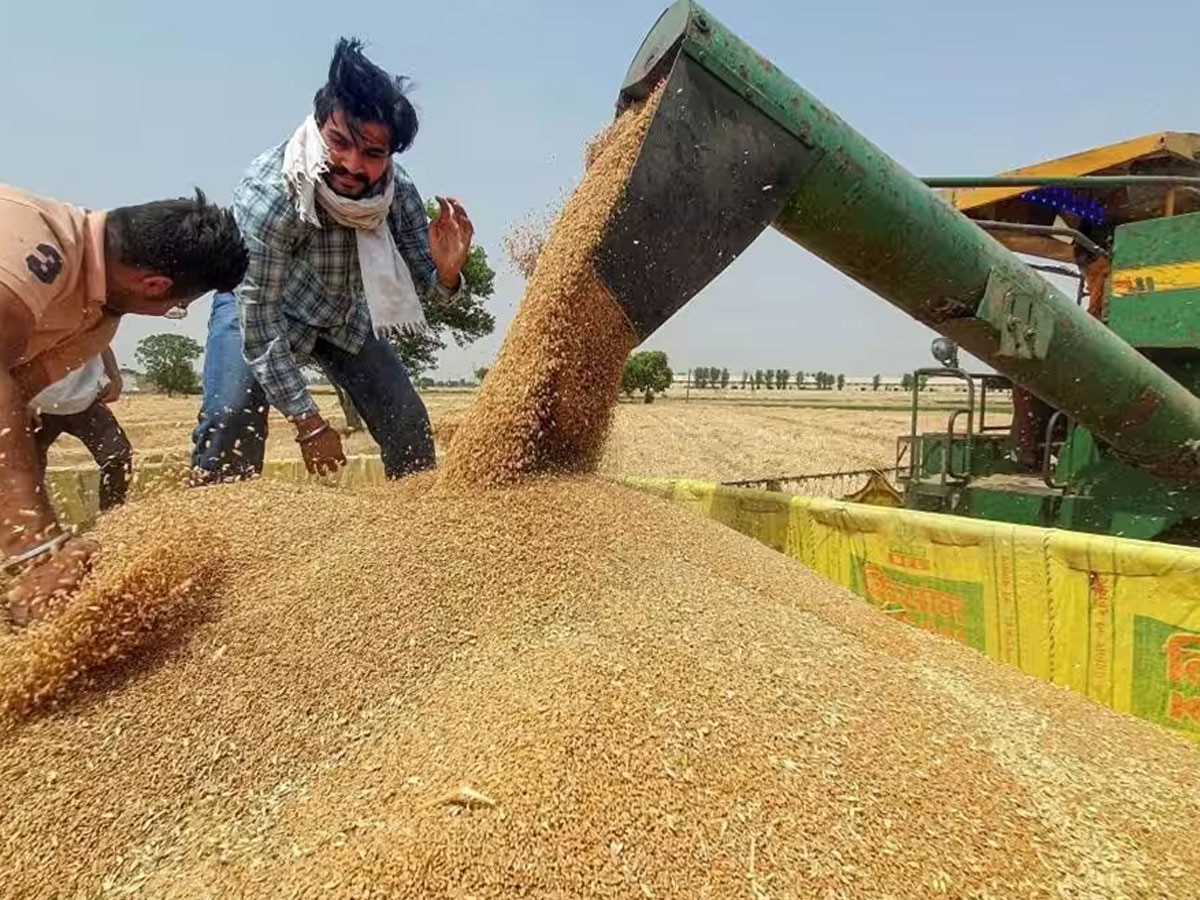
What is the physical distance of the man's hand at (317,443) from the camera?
9.14ft

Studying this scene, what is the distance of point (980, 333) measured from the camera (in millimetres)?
2400

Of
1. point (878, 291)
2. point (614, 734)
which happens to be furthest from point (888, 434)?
point (614, 734)

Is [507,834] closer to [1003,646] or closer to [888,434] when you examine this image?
[1003,646]

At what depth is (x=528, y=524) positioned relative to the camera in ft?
6.47

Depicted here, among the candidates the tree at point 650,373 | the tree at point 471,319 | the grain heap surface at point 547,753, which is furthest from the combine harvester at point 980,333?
the tree at point 650,373

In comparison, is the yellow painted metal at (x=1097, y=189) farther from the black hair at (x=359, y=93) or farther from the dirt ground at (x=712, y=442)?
the dirt ground at (x=712, y=442)

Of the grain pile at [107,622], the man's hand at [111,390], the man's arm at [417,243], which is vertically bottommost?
the grain pile at [107,622]

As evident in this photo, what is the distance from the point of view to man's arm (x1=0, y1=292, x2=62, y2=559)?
1.75m

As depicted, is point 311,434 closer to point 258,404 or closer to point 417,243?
point 258,404

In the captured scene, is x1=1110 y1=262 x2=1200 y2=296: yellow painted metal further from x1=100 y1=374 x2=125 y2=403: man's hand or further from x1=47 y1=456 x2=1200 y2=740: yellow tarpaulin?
x1=100 y1=374 x2=125 y2=403: man's hand

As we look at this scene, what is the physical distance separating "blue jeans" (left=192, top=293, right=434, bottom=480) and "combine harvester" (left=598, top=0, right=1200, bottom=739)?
1128mm

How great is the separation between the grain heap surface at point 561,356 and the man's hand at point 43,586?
2.72ft

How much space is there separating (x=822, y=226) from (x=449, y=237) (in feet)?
4.56

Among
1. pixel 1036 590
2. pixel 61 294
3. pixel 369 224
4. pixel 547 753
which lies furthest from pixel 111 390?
pixel 1036 590
